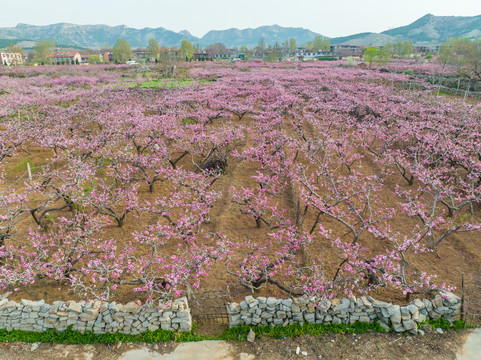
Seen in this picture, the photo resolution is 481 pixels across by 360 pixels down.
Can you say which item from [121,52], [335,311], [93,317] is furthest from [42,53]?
[335,311]

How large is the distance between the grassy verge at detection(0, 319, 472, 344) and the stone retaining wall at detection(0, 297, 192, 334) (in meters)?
0.14

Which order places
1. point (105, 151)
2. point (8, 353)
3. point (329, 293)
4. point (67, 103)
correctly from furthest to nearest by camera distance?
point (67, 103) < point (105, 151) < point (329, 293) < point (8, 353)

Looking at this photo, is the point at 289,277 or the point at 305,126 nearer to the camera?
the point at 289,277

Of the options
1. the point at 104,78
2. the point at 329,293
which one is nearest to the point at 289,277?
the point at 329,293

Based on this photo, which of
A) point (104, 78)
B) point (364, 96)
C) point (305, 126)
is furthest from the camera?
point (104, 78)

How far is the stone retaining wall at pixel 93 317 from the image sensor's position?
7547 mm

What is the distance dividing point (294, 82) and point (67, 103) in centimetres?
3105

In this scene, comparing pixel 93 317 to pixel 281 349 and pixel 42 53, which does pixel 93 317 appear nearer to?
pixel 281 349

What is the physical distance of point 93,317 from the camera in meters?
7.57

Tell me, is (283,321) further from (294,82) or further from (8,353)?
(294,82)

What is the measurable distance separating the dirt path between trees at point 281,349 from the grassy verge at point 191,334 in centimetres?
13

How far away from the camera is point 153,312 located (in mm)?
7547

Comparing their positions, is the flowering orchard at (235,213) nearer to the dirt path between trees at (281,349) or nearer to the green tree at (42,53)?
the dirt path between trees at (281,349)

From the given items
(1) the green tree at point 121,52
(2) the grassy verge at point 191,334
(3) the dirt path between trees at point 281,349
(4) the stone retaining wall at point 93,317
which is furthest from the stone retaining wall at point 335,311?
(1) the green tree at point 121,52
